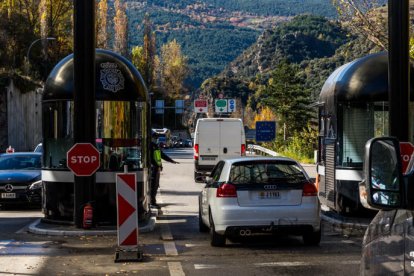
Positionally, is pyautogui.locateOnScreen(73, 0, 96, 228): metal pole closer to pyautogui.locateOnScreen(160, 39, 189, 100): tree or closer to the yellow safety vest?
the yellow safety vest

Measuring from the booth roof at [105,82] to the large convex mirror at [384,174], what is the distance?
404 inches

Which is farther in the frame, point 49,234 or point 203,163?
point 203,163

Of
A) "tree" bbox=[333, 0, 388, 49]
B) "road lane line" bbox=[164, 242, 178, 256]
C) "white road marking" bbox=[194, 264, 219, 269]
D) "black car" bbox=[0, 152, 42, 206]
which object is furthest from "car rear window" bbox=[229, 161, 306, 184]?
"tree" bbox=[333, 0, 388, 49]

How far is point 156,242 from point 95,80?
3.38 m

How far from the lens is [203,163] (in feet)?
96.0

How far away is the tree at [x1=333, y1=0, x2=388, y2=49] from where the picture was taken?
78.4ft

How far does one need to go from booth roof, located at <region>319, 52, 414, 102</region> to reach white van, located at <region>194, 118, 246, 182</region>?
14618mm

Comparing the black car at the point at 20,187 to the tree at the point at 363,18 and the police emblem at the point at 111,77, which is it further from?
the tree at the point at 363,18

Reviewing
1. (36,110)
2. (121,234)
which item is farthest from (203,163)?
(36,110)

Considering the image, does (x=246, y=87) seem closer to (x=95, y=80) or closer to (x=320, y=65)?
(x=320, y=65)

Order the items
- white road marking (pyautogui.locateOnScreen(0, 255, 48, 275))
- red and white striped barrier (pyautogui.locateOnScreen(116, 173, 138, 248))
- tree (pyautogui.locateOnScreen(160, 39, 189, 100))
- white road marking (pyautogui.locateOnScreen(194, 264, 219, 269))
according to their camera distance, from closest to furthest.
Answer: white road marking (pyautogui.locateOnScreen(0, 255, 48, 275)) < white road marking (pyautogui.locateOnScreen(194, 264, 219, 269)) < red and white striped barrier (pyautogui.locateOnScreen(116, 173, 138, 248)) < tree (pyautogui.locateOnScreen(160, 39, 189, 100))

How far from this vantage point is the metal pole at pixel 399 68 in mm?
12727

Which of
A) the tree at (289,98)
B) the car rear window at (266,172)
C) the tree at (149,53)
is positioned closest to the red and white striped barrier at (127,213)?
the car rear window at (266,172)

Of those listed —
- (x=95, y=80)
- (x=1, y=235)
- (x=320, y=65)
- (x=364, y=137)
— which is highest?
(x=320, y=65)
